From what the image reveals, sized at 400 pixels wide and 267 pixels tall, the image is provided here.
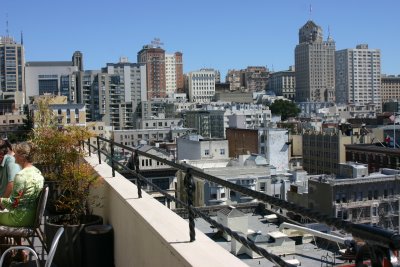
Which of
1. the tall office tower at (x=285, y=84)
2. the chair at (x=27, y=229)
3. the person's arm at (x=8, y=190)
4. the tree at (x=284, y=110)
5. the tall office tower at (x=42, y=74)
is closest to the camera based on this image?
the chair at (x=27, y=229)

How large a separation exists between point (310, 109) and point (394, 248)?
465ft

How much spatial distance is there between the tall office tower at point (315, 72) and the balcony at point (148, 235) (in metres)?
172

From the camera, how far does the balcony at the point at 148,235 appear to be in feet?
8.85

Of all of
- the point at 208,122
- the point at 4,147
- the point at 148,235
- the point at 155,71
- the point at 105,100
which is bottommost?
the point at 208,122

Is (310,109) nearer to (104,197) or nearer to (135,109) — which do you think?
(135,109)

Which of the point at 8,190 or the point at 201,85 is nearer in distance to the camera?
the point at 8,190

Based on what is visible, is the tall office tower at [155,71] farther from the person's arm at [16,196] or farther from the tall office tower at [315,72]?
the person's arm at [16,196]

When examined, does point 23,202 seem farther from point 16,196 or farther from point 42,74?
point 42,74

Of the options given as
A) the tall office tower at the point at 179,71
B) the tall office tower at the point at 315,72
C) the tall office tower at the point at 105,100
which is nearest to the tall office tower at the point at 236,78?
the tall office tower at the point at 179,71

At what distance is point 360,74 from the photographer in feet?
576

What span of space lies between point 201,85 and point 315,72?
124 feet

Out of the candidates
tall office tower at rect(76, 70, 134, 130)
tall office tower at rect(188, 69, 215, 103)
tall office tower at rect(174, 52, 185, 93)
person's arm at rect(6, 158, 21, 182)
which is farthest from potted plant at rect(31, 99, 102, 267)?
tall office tower at rect(174, 52, 185, 93)

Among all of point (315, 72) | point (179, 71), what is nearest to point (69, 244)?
point (315, 72)

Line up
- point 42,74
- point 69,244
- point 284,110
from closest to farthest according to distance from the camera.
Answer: point 69,244, point 284,110, point 42,74
